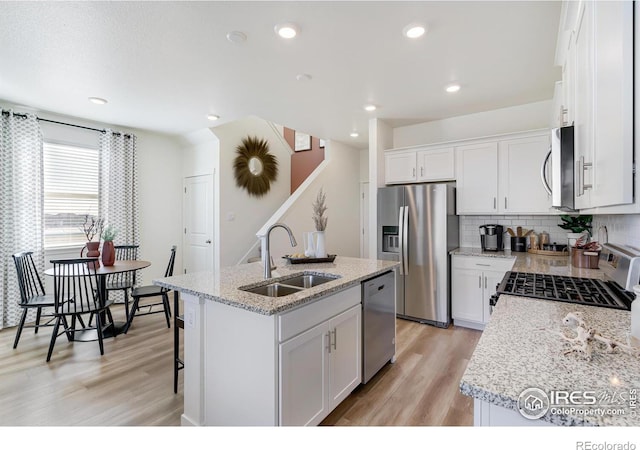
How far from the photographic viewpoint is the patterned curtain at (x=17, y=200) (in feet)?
11.9

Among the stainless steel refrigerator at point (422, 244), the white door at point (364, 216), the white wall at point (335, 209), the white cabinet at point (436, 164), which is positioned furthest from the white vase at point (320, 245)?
the white door at point (364, 216)

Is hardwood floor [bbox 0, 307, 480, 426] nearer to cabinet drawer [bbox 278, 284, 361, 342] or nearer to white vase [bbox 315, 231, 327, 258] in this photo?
cabinet drawer [bbox 278, 284, 361, 342]

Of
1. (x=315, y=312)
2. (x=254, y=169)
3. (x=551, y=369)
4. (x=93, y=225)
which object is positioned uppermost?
(x=254, y=169)

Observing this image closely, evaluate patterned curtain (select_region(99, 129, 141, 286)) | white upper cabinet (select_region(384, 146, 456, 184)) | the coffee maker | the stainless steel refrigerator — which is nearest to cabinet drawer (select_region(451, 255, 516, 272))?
the stainless steel refrigerator

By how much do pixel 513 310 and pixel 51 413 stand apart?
9.45ft

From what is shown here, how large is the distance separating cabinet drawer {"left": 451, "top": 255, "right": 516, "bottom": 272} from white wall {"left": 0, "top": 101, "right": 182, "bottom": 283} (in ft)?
14.7

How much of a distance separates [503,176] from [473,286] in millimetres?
1308

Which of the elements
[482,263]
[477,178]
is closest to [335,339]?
[482,263]

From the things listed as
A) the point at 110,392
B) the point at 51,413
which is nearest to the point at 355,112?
the point at 110,392

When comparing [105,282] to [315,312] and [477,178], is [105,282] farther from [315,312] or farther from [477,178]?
[477,178]

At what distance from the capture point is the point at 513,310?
4.39 ft

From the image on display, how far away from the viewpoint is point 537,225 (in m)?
3.67

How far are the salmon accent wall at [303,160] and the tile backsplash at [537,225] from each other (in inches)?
120

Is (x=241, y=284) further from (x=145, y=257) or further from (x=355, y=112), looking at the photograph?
(x=145, y=257)
